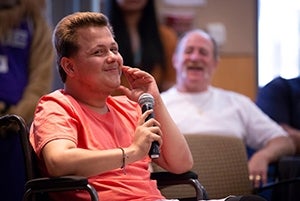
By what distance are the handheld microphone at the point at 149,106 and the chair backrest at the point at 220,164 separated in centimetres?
74

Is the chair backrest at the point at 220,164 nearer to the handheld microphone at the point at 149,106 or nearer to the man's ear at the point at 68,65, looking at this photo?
the handheld microphone at the point at 149,106

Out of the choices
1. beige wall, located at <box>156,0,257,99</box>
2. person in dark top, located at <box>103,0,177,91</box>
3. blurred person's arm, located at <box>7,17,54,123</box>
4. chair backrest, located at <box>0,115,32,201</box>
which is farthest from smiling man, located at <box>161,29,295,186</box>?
beige wall, located at <box>156,0,257,99</box>

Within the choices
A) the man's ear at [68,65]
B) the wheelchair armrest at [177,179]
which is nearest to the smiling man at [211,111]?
the wheelchair armrest at [177,179]

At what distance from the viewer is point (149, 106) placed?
2297 mm

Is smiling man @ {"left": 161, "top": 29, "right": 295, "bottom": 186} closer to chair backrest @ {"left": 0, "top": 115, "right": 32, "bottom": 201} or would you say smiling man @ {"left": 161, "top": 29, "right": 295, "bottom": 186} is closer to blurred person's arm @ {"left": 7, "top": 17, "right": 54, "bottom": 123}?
blurred person's arm @ {"left": 7, "top": 17, "right": 54, "bottom": 123}

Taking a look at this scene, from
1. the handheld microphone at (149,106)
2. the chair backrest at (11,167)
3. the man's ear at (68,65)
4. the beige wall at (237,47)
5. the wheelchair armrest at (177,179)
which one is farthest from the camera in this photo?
the beige wall at (237,47)

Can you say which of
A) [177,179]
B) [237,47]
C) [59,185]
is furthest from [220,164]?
[237,47]

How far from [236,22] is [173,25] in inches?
19.1

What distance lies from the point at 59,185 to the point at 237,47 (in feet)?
10.4

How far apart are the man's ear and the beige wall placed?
2798 mm

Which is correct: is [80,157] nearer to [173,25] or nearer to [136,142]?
[136,142]

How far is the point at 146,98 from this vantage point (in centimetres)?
233

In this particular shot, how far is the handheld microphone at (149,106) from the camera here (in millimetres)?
2180

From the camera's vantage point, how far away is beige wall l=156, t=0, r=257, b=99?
5.05m
